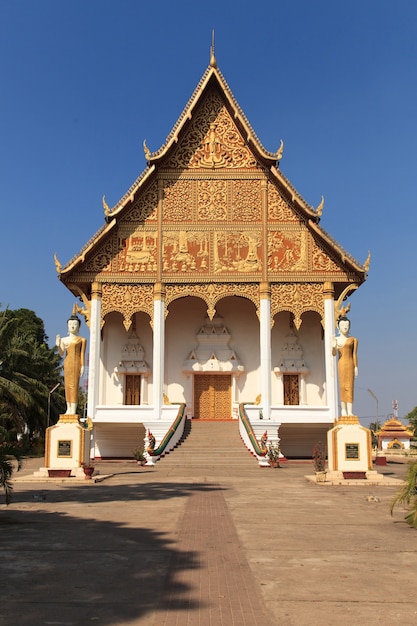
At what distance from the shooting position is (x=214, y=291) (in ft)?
75.3

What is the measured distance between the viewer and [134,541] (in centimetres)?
674

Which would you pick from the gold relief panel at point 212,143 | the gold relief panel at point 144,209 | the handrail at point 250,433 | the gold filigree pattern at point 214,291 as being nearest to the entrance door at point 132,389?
the gold filigree pattern at point 214,291

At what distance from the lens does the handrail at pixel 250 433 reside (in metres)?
18.7

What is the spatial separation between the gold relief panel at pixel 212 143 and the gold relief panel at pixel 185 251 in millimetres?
2787

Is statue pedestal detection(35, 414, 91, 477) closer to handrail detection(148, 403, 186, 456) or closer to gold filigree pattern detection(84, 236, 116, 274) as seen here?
handrail detection(148, 403, 186, 456)

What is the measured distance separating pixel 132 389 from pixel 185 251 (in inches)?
244

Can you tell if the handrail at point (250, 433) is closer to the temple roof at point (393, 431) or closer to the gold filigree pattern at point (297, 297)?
the gold filigree pattern at point (297, 297)

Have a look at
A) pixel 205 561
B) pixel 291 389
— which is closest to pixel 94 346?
pixel 291 389

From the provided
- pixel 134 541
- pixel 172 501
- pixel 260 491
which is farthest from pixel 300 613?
pixel 260 491

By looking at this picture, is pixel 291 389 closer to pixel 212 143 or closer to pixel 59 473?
pixel 212 143

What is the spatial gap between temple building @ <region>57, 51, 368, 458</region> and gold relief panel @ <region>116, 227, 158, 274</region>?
0.12 feet

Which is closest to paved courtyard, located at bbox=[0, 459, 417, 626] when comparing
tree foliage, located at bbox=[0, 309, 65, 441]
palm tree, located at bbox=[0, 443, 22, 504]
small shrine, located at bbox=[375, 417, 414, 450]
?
palm tree, located at bbox=[0, 443, 22, 504]

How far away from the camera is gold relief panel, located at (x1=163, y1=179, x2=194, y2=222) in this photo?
23500 millimetres

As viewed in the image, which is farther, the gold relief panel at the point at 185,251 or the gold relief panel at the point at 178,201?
the gold relief panel at the point at 178,201
